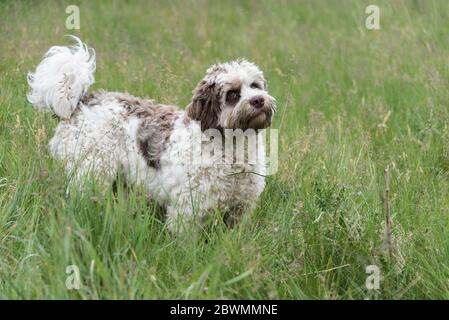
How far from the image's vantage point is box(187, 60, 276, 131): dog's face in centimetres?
502

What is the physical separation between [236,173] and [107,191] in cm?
100

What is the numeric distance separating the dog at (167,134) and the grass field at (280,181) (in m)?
0.22

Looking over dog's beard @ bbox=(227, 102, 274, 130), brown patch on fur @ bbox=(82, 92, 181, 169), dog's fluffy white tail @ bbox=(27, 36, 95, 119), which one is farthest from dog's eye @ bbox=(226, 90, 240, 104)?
dog's fluffy white tail @ bbox=(27, 36, 95, 119)

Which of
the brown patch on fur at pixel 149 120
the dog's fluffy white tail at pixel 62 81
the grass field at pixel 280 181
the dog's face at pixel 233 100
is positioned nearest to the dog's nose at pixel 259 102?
the dog's face at pixel 233 100

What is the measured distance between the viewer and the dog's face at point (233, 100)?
502 cm

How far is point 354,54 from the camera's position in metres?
9.38

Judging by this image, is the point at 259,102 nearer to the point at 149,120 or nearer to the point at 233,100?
the point at 233,100

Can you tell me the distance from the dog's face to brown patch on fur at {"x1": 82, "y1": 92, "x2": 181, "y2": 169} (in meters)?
0.34

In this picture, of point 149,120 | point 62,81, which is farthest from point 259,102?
point 62,81

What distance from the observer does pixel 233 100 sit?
5199 mm

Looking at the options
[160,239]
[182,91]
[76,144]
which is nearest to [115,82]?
[182,91]

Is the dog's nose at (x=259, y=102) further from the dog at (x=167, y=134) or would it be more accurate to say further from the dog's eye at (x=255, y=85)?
the dog's eye at (x=255, y=85)

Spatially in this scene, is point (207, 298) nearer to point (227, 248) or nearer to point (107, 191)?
point (227, 248)

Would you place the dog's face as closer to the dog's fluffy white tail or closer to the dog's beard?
the dog's beard
